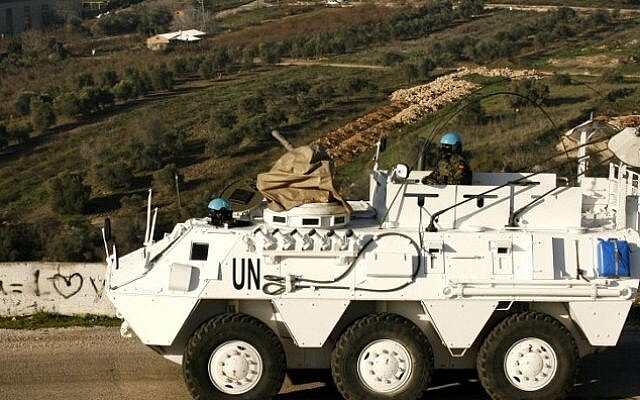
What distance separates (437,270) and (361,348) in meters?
1.21

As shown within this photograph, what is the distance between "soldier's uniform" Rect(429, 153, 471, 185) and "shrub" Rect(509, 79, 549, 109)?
20.7m

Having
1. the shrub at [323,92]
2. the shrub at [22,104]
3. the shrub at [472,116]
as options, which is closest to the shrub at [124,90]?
the shrub at [22,104]

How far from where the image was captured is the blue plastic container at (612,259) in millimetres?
11461

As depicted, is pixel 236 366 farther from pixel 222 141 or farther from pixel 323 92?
pixel 323 92

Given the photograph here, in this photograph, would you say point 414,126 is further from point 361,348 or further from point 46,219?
point 361,348

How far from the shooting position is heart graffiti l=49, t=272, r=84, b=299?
591 inches

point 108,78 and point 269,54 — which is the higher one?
point 269,54

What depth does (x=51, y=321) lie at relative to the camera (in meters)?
14.8

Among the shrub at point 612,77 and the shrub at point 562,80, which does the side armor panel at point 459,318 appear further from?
the shrub at point 612,77

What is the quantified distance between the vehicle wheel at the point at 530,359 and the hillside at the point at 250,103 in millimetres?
4650

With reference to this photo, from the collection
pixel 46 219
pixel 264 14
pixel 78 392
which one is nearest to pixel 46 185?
pixel 46 219

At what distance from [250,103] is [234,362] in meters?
26.6

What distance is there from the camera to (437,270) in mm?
11461

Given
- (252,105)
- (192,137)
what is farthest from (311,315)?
(252,105)
